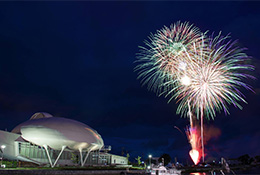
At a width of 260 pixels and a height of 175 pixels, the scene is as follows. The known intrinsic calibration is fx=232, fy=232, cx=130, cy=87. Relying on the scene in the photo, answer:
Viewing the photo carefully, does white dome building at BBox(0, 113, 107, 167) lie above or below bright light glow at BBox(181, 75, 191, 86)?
below

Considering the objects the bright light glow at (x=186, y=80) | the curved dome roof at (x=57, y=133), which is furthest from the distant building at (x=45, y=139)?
the bright light glow at (x=186, y=80)

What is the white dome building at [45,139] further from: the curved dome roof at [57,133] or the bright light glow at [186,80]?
the bright light glow at [186,80]

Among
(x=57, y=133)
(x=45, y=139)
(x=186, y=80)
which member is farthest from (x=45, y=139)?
(x=186, y=80)

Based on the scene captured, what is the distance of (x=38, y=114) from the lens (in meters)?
68.5

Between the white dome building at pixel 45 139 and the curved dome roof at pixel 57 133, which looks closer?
the curved dome roof at pixel 57 133

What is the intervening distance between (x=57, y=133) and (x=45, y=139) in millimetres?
2577

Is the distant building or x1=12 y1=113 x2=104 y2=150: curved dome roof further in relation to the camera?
the distant building

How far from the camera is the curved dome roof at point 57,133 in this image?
47.8m

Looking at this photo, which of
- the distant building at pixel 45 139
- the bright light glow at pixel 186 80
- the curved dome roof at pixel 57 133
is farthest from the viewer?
the distant building at pixel 45 139

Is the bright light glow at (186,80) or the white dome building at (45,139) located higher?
the bright light glow at (186,80)

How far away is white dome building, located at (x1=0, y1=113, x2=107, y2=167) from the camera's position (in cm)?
4800

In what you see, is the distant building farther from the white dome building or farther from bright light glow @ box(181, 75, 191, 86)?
bright light glow @ box(181, 75, 191, 86)

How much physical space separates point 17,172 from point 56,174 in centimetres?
555

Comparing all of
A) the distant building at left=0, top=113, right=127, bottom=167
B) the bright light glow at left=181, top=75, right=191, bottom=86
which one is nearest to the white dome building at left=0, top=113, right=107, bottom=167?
the distant building at left=0, top=113, right=127, bottom=167
